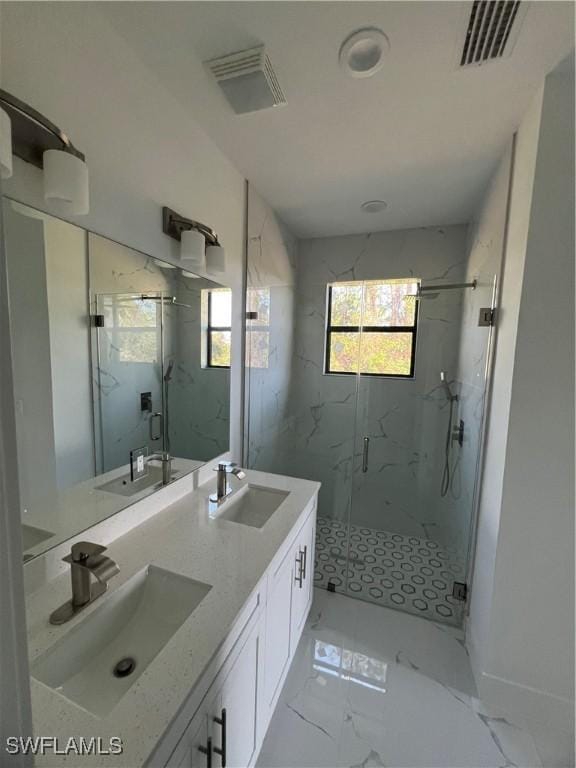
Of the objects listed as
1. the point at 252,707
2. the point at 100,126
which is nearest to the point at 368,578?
the point at 252,707

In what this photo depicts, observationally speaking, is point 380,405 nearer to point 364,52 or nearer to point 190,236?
point 190,236

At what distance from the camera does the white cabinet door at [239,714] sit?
2.88ft

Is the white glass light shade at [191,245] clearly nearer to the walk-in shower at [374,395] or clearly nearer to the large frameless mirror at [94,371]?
the large frameless mirror at [94,371]

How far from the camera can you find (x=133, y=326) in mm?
1335

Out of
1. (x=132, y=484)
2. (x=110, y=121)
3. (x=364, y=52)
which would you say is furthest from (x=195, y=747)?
(x=364, y=52)

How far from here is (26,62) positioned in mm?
893

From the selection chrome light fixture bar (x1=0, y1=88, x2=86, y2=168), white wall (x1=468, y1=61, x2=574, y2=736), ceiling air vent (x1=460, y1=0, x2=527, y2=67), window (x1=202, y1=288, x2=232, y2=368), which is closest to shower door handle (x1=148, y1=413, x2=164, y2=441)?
window (x1=202, y1=288, x2=232, y2=368)

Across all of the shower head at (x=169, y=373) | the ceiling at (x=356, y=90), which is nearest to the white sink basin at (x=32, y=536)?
the shower head at (x=169, y=373)

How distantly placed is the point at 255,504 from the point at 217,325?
1090mm

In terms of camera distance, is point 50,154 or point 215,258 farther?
point 215,258

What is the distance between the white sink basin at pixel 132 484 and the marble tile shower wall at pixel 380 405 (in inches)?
64.7

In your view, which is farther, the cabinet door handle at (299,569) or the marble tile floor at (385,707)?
the cabinet door handle at (299,569)

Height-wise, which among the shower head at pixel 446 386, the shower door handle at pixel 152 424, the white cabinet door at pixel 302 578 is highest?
the shower head at pixel 446 386

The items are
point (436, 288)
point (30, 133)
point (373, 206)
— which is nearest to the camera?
point (30, 133)
